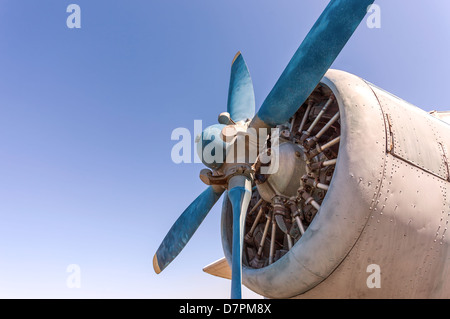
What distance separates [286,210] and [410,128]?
3325 mm

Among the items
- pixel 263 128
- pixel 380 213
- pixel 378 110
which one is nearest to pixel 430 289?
pixel 380 213

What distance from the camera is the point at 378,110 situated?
7.21 m

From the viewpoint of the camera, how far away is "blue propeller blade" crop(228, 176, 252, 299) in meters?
7.05

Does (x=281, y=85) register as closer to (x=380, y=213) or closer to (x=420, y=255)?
(x=380, y=213)

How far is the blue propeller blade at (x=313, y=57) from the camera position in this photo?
6.46 metres

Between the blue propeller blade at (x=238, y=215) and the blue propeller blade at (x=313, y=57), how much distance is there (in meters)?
1.55

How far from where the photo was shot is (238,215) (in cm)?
A: 775

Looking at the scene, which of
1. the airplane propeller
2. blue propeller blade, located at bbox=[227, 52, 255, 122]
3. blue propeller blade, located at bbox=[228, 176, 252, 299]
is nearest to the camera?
the airplane propeller

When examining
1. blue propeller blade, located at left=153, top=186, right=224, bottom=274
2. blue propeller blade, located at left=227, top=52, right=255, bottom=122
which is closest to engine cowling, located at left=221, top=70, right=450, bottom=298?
blue propeller blade, located at left=227, top=52, right=255, bottom=122

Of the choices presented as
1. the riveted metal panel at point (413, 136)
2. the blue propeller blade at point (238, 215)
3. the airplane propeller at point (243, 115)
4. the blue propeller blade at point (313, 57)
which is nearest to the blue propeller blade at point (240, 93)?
the airplane propeller at point (243, 115)

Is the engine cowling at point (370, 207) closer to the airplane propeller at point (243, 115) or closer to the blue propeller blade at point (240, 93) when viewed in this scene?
the airplane propeller at point (243, 115)

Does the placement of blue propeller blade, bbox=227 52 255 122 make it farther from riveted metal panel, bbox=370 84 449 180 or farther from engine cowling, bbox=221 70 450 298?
riveted metal panel, bbox=370 84 449 180

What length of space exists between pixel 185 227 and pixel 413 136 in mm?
5946
